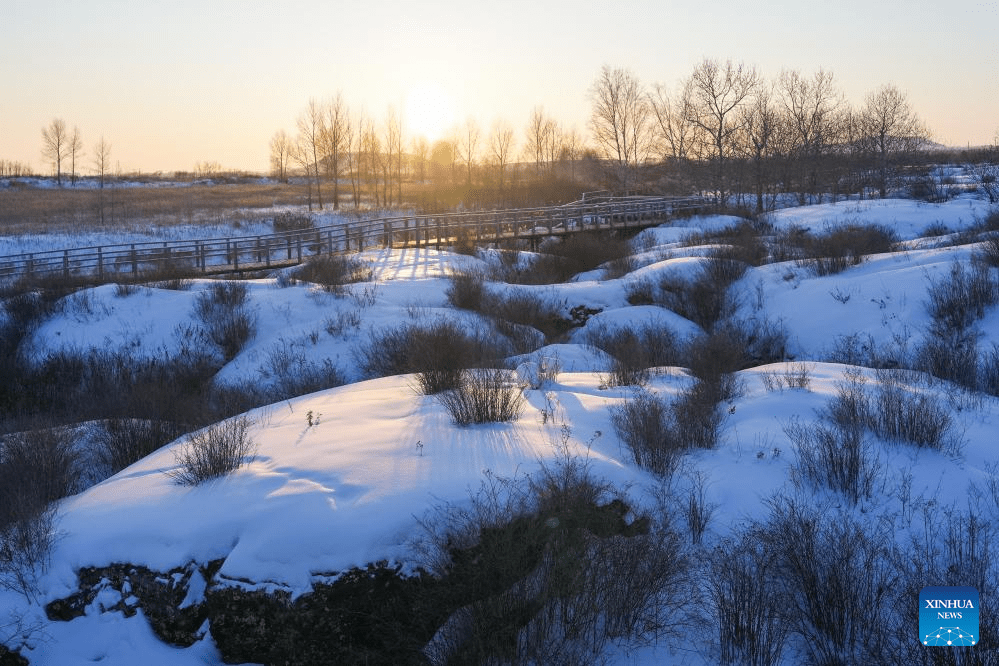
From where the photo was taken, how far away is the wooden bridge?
89.7 ft

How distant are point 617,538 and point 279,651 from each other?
8.34 feet

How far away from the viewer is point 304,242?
3541 centimetres

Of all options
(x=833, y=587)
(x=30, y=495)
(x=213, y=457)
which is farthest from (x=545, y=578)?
(x=30, y=495)

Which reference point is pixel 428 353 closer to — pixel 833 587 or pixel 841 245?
pixel 833 587

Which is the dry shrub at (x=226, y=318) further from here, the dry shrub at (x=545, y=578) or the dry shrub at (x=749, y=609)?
the dry shrub at (x=749, y=609)

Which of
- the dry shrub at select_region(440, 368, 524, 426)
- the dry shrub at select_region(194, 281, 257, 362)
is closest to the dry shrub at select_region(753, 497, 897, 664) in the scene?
the dry shrub at select_region(440, 368, 524, 426)

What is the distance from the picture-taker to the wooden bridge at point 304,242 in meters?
27.3

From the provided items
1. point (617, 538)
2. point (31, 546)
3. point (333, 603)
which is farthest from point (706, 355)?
point (31, 546)

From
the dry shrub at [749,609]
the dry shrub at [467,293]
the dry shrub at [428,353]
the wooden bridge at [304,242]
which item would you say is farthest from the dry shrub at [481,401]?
the wooden bridge at [304,242]

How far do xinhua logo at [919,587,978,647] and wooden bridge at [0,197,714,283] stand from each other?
83.0 feet

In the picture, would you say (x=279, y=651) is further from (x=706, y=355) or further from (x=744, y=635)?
(x=706, y=355)

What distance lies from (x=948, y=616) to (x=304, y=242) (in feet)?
110

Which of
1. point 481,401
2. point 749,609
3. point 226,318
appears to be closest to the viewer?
point 749,609

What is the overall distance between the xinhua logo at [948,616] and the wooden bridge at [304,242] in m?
25.3
